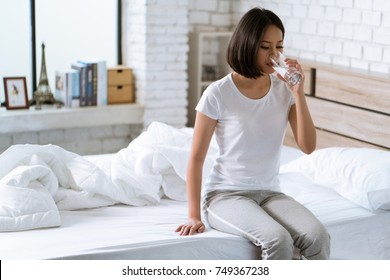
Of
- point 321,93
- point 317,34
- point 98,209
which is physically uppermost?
point 317,34

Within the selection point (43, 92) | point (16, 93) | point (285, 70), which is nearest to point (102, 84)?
point (43, 92)

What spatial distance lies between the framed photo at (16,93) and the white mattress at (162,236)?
184cm

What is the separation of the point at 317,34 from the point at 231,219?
2.16m

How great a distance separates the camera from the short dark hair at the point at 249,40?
101 inches

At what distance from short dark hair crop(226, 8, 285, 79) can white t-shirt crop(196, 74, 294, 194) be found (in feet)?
0.32

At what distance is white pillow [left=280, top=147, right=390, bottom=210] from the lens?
3.01 meters

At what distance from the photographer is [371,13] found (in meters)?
3.96

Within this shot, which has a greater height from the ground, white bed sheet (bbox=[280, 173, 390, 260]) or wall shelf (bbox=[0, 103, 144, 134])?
wall shelf (bbox=[0, 103, 144, 134])

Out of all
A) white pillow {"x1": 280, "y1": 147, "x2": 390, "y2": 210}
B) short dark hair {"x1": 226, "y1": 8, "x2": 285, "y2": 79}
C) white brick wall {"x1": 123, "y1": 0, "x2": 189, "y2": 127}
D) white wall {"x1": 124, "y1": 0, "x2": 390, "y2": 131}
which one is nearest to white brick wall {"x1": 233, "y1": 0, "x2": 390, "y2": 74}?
Answer: white wall {"x1": 124, "y1": 0, "x2": 390, "y2": 131}

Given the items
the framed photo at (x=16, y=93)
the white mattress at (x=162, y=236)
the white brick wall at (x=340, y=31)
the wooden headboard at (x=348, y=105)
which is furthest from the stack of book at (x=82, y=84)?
the white mattress at (x=162, y=236)

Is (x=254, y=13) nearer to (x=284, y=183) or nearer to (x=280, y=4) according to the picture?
(x=284, y=183)

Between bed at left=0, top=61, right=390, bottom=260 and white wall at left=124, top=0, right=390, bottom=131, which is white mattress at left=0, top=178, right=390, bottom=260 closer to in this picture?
bed at left=0, top=61, right=390, bottom=260

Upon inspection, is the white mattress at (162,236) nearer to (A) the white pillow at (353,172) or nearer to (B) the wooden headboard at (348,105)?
(A) the white pillow at (353,172)

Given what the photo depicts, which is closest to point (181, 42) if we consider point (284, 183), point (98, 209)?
point (284, 183)
